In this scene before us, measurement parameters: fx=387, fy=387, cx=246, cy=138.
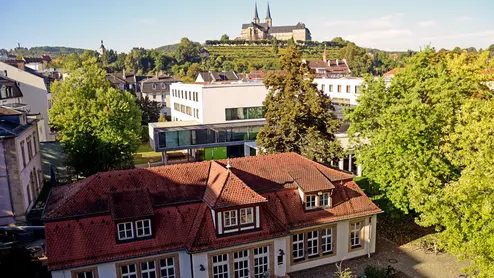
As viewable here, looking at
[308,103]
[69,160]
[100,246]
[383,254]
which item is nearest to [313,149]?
[308,103]

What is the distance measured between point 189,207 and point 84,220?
5408 mm

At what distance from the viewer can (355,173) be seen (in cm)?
4156

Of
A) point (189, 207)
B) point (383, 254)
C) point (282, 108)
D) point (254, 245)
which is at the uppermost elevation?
point (282, 108)

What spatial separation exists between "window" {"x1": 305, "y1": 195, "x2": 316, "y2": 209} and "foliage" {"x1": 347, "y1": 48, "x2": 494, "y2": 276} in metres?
5.59

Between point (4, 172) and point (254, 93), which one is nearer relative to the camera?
point (4, 172)

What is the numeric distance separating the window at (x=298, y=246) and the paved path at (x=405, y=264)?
0.94m

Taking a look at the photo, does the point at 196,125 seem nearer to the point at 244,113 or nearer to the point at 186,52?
the point at 244,113

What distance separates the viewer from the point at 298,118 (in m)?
31.3

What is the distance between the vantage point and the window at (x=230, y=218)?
2039 cm

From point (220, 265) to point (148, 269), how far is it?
374cm

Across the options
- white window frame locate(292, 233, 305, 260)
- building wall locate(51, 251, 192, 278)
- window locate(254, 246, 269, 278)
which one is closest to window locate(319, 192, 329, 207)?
white window frame locate(292, 233, 305, 260)

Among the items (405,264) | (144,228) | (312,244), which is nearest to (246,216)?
(312,244)

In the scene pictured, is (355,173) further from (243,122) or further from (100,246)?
(100,246)

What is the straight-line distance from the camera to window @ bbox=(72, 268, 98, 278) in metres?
18.9
